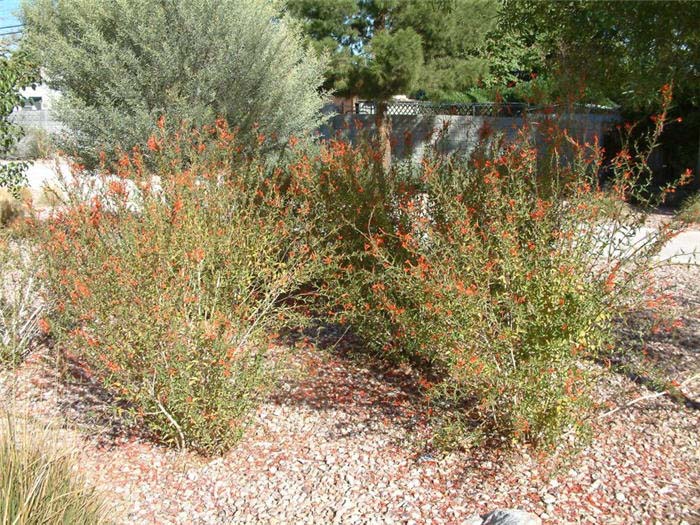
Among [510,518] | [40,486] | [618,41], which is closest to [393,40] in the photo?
[618,41]

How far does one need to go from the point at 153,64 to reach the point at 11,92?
203 centimetres

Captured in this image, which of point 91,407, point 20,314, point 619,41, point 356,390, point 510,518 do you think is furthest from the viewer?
point 619,41

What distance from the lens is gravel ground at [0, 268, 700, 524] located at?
9.93 ft

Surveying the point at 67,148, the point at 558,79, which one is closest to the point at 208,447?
the point at 558,79

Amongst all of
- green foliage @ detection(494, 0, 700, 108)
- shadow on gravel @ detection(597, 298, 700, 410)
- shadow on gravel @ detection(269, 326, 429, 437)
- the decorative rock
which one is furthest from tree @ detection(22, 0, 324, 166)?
the decorative rock

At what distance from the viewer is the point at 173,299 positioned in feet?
10.6

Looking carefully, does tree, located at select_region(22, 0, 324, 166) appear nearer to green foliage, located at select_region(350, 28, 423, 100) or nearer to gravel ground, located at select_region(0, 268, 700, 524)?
green foliage, located at select_region(350, 28, 423, 100)

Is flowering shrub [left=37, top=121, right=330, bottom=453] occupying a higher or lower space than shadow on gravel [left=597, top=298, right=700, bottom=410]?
higher

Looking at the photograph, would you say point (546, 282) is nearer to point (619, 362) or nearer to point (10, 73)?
point (619, 362)

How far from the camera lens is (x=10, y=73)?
5934mm

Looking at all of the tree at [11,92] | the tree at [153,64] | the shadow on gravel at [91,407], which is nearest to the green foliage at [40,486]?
the shadow on gravel at [91,407]

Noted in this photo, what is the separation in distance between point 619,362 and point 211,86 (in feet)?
18.2

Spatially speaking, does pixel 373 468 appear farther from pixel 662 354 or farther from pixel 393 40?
pixel 393 40

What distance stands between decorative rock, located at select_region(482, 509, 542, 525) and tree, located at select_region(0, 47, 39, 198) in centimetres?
527
